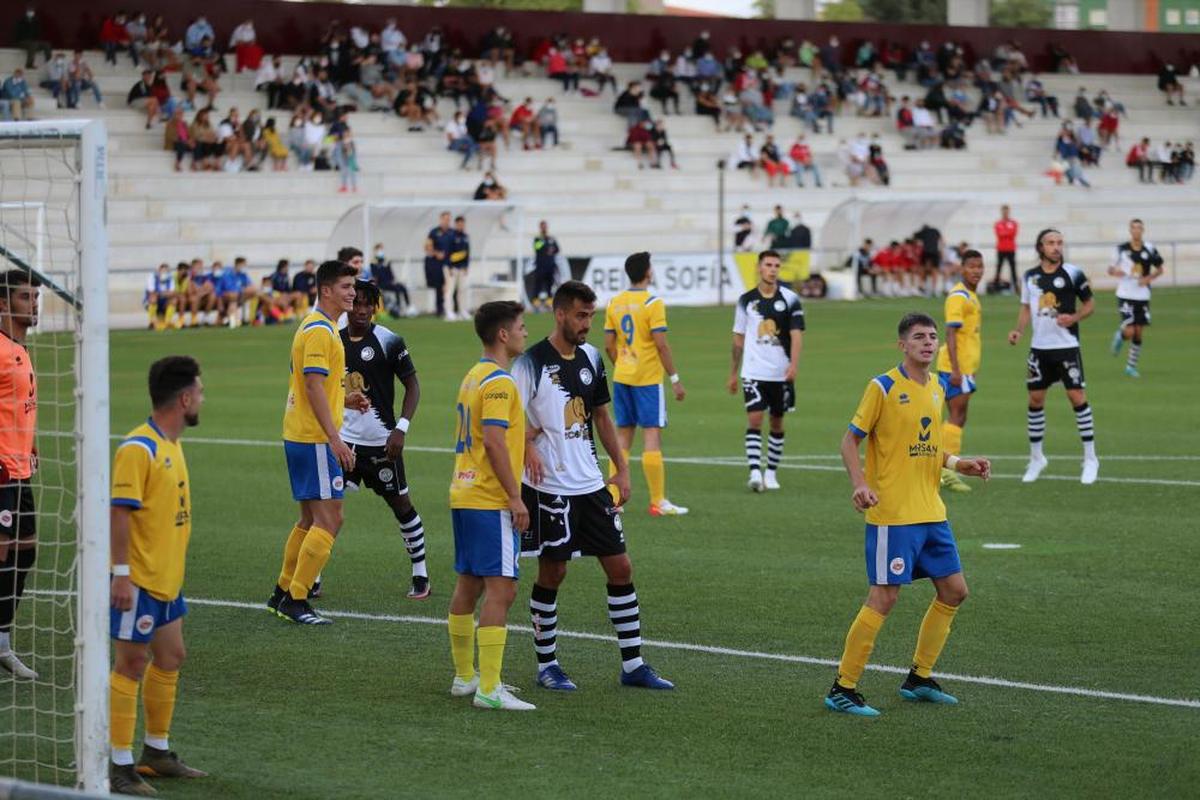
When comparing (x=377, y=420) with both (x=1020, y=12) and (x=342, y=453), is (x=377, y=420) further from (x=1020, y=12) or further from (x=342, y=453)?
(x=1020, y=12)

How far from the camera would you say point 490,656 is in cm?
839

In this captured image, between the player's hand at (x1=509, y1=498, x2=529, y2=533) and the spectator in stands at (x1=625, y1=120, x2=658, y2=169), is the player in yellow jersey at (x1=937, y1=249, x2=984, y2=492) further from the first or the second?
the spectator in stands at (x1=625, y1=120, x2=658, y2=169)

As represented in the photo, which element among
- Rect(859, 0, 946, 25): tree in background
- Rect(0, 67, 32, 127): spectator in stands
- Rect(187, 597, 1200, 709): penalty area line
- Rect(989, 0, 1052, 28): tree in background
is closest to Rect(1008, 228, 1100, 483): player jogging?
Rect(187, 597, 1200, 709): penalty area line

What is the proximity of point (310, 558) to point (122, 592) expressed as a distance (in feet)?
11.2

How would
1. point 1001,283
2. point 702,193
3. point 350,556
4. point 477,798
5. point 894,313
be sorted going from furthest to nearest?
A: point 702,193
point 1001,283
point 894,313
point 350,556
point 477,798

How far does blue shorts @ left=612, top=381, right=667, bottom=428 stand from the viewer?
15.0 m

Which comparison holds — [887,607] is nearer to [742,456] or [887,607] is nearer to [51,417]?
[742,456]

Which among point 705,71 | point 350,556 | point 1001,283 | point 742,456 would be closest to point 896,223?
point 1001,283

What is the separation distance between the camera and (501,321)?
852cm

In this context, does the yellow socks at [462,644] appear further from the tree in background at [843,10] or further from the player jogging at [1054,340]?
the tree in background at [843,10]

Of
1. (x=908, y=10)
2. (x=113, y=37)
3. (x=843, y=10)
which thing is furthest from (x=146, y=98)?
(x=843, y=10)

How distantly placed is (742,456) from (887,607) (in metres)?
10.1

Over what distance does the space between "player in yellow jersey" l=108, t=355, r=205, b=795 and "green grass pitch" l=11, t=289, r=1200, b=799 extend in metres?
0.27

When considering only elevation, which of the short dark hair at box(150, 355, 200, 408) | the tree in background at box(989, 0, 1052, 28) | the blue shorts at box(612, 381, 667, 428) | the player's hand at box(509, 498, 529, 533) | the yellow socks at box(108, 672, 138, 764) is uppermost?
the tree in background at box(989, 0, 1052, 28)
